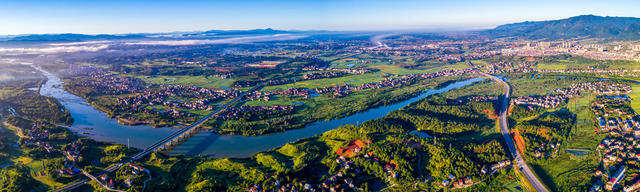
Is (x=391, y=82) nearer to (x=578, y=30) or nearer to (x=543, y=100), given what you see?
(x=543, y=100)

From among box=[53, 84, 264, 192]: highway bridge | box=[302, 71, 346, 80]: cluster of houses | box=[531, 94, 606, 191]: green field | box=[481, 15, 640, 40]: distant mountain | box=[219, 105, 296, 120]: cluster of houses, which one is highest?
box=[481, 15, 640, 40]: distant mountain

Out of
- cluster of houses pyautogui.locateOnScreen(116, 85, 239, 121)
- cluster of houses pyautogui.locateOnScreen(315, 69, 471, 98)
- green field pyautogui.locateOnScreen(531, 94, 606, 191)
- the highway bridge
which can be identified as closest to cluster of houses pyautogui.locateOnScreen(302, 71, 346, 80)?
cluster of houses pyautogui.locateOnScreen(315, 69, 471, 98)

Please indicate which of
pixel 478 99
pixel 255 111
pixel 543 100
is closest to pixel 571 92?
pixel 543 100

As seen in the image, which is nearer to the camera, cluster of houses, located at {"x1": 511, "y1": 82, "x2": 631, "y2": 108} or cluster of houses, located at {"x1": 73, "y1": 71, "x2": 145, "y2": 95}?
cluster of houses, located at {"x1": 511, "y1": 82, "x2": 631, "y2": 108}

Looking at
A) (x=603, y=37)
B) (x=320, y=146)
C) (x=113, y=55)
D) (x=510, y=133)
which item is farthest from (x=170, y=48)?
(x=603, y=37)

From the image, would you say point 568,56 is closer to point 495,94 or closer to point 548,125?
point 495,94

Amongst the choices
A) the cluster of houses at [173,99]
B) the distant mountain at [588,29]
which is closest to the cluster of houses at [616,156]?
the cluster of houses at [173,99]

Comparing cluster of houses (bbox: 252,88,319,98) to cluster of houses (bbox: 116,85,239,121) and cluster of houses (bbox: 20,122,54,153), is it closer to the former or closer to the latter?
cluster of houses (bbox: 116,85,239,121)

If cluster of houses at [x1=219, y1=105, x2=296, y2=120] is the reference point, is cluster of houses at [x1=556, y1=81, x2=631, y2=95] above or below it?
above

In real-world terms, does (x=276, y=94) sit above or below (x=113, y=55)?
below
